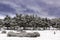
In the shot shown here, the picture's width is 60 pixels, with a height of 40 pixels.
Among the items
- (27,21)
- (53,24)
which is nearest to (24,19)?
(27,21)

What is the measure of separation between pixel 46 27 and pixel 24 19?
17.7 metres

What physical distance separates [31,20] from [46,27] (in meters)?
13.0

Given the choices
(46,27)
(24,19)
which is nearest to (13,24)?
(24,19)

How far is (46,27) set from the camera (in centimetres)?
8756

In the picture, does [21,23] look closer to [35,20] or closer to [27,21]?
[27,21]

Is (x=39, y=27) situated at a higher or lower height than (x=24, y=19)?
lower

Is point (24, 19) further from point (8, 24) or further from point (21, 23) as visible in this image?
point (8, 24)

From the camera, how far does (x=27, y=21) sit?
7894 cm

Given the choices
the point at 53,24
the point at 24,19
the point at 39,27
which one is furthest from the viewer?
the point at 53,24

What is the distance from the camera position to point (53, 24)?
10212 centimetres

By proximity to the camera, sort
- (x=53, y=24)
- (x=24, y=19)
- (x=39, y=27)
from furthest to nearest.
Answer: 1. (x=53, y=24)
2. (x=39, y=27)
3. (x=24, y=19)

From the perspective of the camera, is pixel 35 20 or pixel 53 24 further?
pixel 53 24

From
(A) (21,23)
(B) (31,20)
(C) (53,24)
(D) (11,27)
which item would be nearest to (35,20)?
(B) (31,20)

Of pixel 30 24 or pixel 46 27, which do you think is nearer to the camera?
pixel 30 24
